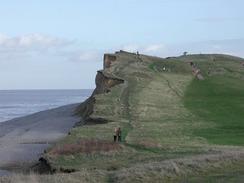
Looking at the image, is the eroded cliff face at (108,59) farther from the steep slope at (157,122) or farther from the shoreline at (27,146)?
the shoreline at (27,146)

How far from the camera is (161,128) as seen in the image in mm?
40406

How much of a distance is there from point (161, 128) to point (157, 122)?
3.51 metres

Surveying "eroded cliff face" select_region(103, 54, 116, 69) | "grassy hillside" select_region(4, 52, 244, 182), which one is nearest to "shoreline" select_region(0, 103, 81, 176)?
"grassy hillside" select_region(4, 52, 244, 182)

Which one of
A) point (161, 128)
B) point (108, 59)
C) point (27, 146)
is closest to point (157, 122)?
point (161, 128)

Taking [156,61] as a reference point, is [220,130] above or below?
below

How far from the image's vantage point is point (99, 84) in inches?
3009

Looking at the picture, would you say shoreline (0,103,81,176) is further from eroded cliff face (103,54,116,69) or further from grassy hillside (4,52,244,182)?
eroded cliff face (103,54,116,69)

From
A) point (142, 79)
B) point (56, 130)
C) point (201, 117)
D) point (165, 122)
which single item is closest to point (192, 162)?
point (165, 122)

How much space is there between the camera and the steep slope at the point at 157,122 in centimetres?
2392

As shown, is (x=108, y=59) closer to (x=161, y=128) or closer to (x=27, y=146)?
(x=27, y=146)

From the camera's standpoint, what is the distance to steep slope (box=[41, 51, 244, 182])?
2392cm

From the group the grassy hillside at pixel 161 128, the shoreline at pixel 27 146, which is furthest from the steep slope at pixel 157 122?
the shoreline at pixel 27 146

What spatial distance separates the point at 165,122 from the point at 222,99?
15.6 meters

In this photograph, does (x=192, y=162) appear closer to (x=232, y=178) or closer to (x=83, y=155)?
(x=232, y=178)
